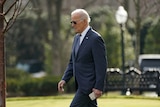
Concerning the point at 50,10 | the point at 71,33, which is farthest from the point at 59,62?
the point at 71,33

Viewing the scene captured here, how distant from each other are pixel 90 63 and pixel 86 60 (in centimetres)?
6

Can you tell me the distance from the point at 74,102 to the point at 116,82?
11.5m

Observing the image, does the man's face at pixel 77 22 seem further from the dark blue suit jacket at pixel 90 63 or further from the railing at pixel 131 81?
the railing at pixel 131 81

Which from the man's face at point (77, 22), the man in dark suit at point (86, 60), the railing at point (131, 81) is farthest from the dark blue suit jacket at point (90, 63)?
the railing at point (131, 81)

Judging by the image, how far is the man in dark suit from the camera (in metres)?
6.41

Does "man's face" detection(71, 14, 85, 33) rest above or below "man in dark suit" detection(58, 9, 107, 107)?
above

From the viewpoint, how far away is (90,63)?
6574 millimetres

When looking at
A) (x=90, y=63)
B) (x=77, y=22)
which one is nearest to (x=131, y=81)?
(x=90, y=63)

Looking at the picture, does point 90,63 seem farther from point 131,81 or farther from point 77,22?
point 131,81

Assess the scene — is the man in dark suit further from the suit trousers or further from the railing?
the railing

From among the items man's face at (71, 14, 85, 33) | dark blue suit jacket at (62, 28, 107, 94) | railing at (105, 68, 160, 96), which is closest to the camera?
dark blue suit jacket at (62, 28, 107, 94)

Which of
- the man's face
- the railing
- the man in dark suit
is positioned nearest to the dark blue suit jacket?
the man in dark suit

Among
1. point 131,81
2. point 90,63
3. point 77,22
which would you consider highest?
point 77,22

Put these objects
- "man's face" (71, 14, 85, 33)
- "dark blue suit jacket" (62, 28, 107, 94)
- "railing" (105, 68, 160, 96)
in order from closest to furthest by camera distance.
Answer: "dark blue suit jacket" (62, 28, 107, 94)
"man's face" (71, 14, 85, 33)
"railing" (105, 68, 160, 96)
